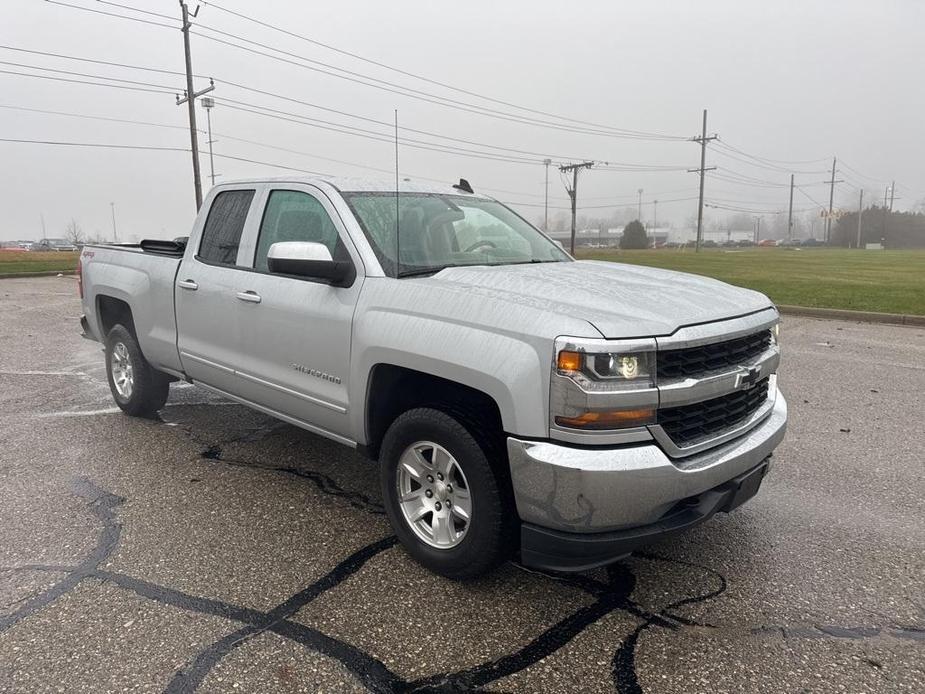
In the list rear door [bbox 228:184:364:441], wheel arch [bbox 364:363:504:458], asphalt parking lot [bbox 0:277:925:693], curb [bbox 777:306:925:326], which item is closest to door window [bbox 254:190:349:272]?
rear door [bbox 228:184:364:441]

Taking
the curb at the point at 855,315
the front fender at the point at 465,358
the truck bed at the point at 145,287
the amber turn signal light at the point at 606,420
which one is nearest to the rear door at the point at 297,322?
the front fender at the point at 465,358

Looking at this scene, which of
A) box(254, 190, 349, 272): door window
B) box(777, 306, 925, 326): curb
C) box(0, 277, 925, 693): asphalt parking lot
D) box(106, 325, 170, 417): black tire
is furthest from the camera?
box(777, 306, 925, 326): curb

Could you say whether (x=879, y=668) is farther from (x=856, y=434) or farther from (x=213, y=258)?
(x=213, y=258)

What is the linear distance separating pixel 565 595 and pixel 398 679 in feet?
2.99

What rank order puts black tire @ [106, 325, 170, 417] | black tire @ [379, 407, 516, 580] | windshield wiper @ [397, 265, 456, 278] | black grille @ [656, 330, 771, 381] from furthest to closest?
black tire @ [106, 325, 170, 417] < windshield wiper @ [397, 265, 456, 278] < black tire @ [379, 407, 516, 580] < black grille @ [656, 330, 771, 381]

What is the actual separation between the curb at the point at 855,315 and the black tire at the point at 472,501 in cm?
1148

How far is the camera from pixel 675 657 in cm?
256

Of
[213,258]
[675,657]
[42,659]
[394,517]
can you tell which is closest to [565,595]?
[675,657]

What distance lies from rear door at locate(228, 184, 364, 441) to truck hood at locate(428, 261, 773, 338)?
2.06ft

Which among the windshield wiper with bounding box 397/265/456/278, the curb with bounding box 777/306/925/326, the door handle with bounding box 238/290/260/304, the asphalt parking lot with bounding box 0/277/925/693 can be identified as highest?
the windshield wiper with bounding box 397/265/456/278

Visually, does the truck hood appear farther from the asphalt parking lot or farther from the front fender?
the asphalt parking lot

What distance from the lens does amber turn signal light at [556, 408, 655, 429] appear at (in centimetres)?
251

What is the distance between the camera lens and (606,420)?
8.27 feet

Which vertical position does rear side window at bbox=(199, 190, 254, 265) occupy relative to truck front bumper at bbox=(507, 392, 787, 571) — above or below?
above
